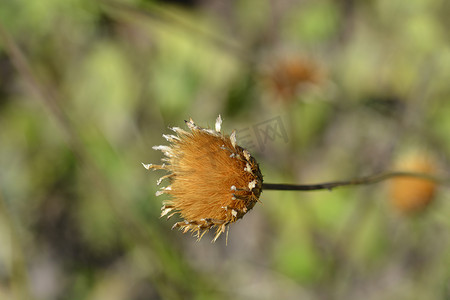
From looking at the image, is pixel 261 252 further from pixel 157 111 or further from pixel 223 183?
pixel 223 183

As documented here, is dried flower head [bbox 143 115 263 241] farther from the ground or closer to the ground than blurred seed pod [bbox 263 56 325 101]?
closer to the ground

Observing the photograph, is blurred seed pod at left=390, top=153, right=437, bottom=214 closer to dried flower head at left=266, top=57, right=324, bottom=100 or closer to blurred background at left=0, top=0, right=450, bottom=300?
blurred background at left=0, top=0, right=450, bottom=300

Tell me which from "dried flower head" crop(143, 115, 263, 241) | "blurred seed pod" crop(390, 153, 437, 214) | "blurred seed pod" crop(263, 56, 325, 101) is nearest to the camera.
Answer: "dried flower head" crop(143, 115, 263, 241)

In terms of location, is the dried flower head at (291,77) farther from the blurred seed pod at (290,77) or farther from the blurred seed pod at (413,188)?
the blurred seed pod at (413,188)

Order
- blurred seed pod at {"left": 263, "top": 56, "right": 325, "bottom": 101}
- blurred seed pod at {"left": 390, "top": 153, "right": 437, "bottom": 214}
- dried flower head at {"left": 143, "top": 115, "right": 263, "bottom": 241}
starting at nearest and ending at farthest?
dried flower head at {"left": 143, "top": 115, "right": 263, "bottom": 241}, blurred seed pod at {"left": 390, "top": 153, "right": 437, "bottom": 214}, blurred seed pod at {"left": 263, "top": 56, "right": 325, "bottom": 101}

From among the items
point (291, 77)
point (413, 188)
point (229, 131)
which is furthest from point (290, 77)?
point (413, 188)

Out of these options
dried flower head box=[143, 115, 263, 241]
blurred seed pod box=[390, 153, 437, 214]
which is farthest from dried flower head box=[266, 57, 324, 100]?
dried flower head box=[143, 115, 263, 241]

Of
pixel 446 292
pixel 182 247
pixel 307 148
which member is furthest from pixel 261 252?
pixel 446 292
